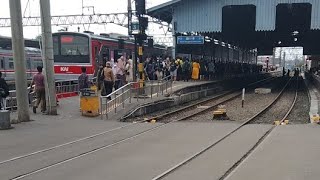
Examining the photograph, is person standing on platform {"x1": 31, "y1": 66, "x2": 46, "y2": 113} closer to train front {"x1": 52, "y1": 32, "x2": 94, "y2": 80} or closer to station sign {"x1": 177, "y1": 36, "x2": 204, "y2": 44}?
train front {"x1": 52, "y1": 32, "x2": 94, "y2": 80}

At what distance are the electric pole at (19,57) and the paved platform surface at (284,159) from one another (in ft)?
24.4

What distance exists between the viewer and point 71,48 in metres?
24.9

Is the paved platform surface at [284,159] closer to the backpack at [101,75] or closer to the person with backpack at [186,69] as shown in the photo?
the backpack at [101,75]

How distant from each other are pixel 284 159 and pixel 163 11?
28.5m

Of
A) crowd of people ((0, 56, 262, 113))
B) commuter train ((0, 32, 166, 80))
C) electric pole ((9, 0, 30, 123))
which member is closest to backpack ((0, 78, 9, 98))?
crowd of people ((0, 56, 262, 113))

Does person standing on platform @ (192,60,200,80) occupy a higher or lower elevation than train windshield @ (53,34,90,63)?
lower

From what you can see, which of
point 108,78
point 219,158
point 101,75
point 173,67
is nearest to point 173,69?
point 173,67

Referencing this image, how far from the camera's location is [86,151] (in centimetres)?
924

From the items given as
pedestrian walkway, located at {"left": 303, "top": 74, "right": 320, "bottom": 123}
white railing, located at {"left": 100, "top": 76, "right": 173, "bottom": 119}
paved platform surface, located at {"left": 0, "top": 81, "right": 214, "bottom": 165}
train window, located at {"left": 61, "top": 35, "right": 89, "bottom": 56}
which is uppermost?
train window, located at {"left": 61, "top": 35, "right": 89, "bottom": 56}

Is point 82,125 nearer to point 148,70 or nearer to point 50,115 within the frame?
point 50,115

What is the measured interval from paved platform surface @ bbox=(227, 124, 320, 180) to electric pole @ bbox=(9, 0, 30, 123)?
742 cm

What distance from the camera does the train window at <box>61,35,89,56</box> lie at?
2458cm

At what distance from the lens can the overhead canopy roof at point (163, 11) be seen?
110ft

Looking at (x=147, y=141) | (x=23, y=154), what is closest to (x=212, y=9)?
(x=147, y=141)
